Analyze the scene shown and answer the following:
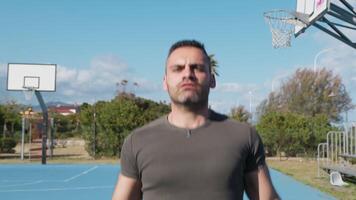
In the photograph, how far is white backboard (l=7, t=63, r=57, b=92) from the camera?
2650 cm

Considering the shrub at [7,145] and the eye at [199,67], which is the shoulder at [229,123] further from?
the shrub at [7,145]

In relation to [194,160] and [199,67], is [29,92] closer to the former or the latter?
[199,67]

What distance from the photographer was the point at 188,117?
2303 mm

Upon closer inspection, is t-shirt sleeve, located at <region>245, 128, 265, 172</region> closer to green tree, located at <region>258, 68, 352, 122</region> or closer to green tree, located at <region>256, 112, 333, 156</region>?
green tree, located at <region>256, 112, 333, 156</region>

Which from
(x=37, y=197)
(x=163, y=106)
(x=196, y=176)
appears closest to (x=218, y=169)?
(x=196, y=176)

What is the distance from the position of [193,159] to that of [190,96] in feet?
0.87

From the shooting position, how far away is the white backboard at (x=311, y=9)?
1460 centimetres

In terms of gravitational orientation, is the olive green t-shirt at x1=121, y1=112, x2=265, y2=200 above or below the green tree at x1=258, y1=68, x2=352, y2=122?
below

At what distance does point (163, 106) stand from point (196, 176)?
33177 millimetres

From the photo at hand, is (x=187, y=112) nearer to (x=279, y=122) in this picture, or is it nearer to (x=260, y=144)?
(x=260, y=144)

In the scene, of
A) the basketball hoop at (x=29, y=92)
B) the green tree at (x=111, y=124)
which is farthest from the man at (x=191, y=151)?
the green tree at (x=111, y=124)

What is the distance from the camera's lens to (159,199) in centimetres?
222

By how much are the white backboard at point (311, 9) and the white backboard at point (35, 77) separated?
1386 centimetres

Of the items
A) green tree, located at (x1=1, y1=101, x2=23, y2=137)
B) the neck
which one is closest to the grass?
the neck
